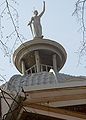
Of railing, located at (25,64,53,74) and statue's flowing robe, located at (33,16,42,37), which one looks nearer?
railing, located at (25,64,53,74)

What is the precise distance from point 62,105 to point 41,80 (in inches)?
280

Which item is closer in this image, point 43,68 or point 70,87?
point 70,87

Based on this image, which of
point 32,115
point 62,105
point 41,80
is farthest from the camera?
point 41,80

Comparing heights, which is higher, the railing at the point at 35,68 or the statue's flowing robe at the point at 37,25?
the statue's flowing robe at the point at 37,25

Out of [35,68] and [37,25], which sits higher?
[37,25]

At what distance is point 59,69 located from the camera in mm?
31703

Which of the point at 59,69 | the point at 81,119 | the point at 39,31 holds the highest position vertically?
the point at 39,31

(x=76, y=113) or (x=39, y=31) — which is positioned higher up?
(x=39, y=31)

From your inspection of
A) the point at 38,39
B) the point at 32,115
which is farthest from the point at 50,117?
the point at 38,39

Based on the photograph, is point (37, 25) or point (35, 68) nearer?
point (35, 68)

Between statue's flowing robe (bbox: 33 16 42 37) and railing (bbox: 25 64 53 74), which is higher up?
statue's flowing robe (bbox: 33 16 42 37)

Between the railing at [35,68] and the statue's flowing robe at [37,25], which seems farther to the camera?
the statue's flowing robe at [37,25]

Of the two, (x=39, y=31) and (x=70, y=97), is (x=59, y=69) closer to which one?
(x=39, y=31)

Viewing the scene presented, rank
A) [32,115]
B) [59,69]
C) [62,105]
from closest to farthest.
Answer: [32,115]
[62,105]
[59,69]
